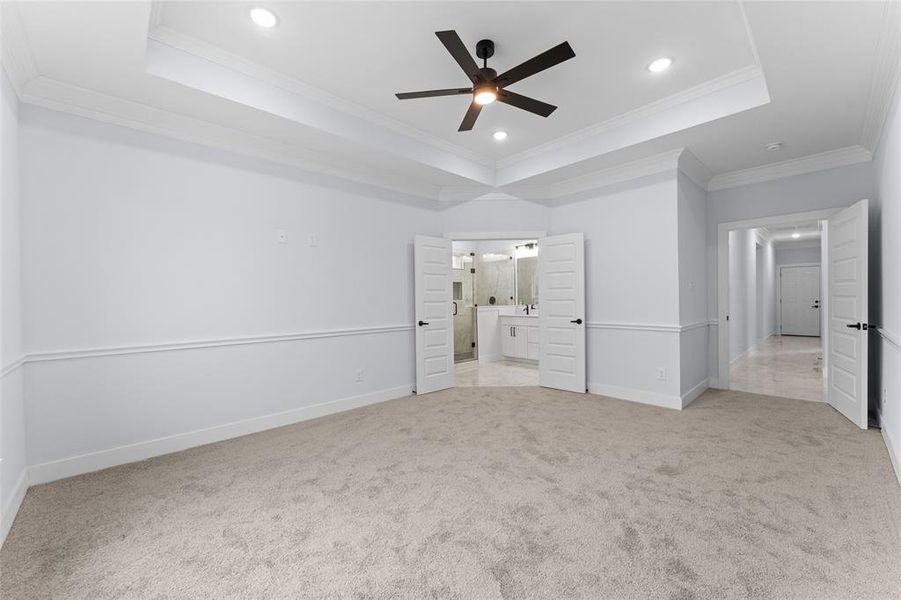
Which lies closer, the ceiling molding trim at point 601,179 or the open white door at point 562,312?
the ceiling molding trim at point 601,179

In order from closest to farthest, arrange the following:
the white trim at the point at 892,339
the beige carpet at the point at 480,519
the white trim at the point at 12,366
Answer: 1. the beige carpet at the point at 480,519
2. the white trim at the point at 12,366
3. the white trim at the point at 892,339

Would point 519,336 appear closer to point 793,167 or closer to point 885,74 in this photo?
point 793,167

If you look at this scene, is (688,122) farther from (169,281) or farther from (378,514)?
(169,281)

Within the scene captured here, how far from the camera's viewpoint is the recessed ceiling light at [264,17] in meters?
2.39

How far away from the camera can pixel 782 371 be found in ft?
20.2

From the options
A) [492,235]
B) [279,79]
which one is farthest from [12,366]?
[492,235]

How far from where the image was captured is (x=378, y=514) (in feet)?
7.25

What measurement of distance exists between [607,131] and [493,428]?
10.3 feet

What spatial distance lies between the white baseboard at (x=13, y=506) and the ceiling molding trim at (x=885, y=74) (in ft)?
17.1

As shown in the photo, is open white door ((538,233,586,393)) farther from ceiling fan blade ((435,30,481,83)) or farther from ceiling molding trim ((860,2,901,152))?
ceiling fan blade ((435,30,481,83))

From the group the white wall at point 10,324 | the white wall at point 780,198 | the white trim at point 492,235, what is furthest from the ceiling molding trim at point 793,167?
the white wall at point 10,324

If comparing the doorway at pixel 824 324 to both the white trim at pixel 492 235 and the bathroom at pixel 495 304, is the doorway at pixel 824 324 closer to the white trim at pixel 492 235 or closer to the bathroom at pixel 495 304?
the white trim at pixel 492 235

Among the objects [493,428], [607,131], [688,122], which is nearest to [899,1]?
[688,122]

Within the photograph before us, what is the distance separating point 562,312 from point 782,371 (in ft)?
12.9
